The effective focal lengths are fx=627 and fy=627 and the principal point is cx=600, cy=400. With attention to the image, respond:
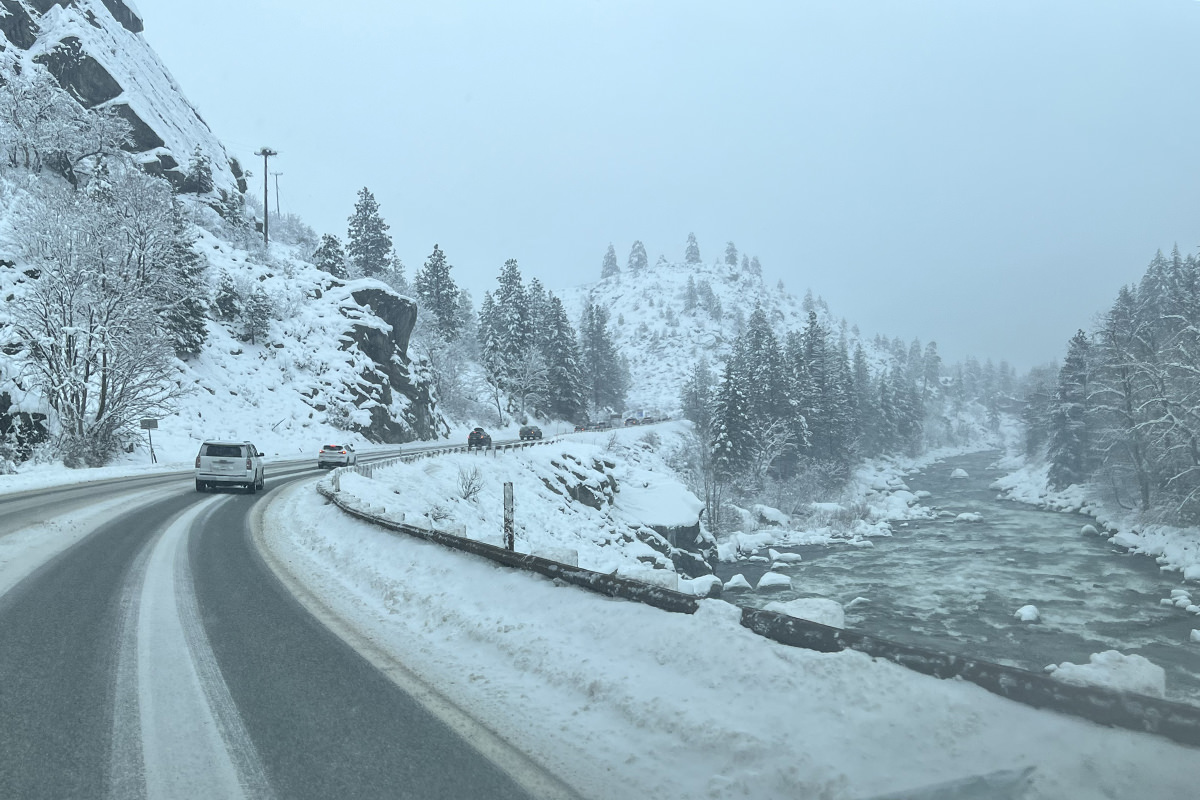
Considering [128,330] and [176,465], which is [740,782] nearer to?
[128,330]

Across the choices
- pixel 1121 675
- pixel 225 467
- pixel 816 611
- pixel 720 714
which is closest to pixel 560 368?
pixel 225 467

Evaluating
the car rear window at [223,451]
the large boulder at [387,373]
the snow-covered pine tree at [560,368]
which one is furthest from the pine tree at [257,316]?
the car rear window at [223,451]

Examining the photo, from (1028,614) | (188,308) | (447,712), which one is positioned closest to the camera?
(447,712)

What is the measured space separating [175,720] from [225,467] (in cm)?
1810

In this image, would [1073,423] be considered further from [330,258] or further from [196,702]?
[330,258]

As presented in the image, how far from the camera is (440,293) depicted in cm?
7888

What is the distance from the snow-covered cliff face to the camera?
5594 cm

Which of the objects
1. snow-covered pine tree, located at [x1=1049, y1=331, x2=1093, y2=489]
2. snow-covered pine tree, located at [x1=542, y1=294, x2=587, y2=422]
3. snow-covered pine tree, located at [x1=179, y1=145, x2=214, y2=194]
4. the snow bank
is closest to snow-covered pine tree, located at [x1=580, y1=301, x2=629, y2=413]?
snow-covered pine tree, located at [x1=542, y1=294, x2=587, y2=422]

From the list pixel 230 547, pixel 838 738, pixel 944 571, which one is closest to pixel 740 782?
pixel 838 738

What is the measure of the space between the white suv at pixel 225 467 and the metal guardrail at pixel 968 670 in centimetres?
1733

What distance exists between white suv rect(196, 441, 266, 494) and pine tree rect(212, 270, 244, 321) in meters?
35.2

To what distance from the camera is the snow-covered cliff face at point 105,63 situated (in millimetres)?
55938

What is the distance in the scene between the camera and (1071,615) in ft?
71.5

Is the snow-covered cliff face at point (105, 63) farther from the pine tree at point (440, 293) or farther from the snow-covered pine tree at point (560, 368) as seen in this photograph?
the snow-covered pine tree at point (560, 368)
